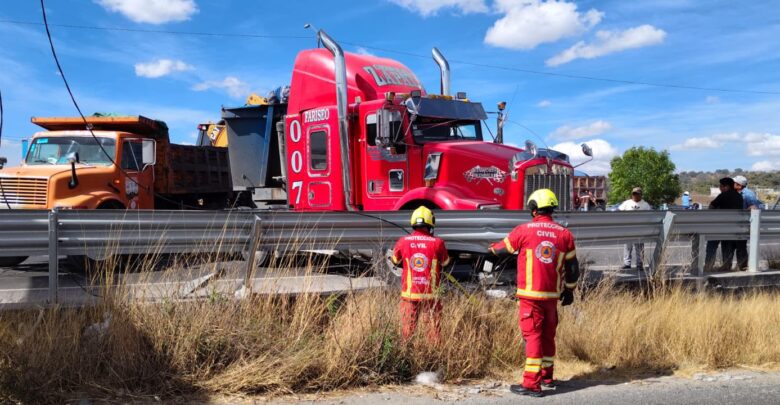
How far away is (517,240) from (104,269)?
11.6 feet

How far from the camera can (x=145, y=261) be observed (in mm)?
5438

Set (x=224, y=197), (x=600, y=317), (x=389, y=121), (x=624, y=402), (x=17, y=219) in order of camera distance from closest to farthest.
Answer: (x=624, y=402), (x=17, y=219), (x=600, y=317), (x=389, y=121), (x=224, y=197)

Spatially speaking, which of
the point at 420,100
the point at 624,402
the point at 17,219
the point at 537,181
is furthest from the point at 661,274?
the point at 17,219

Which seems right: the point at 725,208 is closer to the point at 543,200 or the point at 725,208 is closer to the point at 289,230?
the point at 543,200

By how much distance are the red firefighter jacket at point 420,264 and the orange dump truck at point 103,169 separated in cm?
498

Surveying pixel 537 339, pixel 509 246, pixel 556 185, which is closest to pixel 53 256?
pixel 509 246

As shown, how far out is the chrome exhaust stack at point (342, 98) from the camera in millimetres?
8969

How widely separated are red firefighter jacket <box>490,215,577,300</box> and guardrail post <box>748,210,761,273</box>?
4.71m

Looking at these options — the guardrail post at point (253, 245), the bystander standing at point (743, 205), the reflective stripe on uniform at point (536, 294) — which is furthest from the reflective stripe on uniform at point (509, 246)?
the bystander standing at point (743, 205)

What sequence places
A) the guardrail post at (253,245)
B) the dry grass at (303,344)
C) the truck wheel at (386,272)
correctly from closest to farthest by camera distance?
the dry grass at (303,344) < the guardrail post at (253,245) < the truck wheel at (386,272)

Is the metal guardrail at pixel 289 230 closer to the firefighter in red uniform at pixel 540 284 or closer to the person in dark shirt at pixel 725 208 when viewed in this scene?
the person in dark shirt at pixel 725 208

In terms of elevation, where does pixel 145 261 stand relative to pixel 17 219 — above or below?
below

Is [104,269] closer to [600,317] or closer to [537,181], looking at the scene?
[600,317]

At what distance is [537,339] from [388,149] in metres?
4.43
